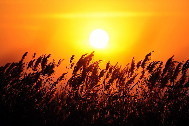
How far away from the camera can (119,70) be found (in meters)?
6.96

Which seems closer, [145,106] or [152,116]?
[152,116]

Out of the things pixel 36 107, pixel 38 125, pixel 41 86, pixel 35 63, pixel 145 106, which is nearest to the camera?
pixel 38 125

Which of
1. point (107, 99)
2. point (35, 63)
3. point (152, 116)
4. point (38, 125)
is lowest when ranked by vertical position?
point (38, 125)

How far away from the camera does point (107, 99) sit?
221 inches

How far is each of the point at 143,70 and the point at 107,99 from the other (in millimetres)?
1696

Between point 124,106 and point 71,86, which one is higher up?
point 71,86

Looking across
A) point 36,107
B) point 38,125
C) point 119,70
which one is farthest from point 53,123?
point 119,70

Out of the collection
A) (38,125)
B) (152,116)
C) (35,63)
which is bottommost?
(38,125)

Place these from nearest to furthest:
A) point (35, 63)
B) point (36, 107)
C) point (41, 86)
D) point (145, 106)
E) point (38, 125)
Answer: point (38, 125), point (36, 107), point (145, 106), point (41, 86), point (35, 63)

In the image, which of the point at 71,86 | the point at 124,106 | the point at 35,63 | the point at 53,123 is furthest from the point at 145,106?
the point at 35,63

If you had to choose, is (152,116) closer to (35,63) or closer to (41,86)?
(41,86)

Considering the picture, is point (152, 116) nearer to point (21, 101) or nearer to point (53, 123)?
point (53, 123)

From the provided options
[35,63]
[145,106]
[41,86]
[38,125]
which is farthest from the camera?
[35,63]

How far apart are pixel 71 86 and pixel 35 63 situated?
1.19 metres
